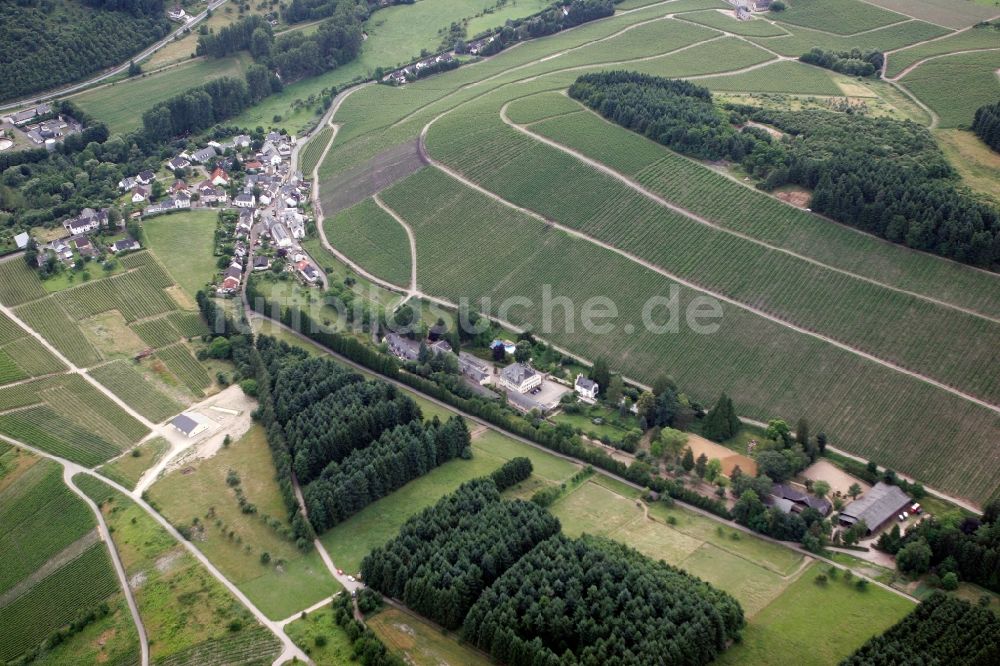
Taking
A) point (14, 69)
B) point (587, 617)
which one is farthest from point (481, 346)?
point (14, 69)

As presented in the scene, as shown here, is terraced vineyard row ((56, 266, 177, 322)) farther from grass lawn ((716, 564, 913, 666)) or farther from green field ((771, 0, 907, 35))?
green field ((771, 0, 907, 35))

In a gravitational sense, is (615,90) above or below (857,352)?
above

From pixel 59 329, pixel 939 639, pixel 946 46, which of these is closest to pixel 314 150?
pixel 59 329

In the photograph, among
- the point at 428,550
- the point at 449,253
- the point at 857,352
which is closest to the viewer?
the point at 428,550

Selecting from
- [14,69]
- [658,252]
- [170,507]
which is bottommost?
[170,507]

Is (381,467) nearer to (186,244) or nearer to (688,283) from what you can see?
(688,283)

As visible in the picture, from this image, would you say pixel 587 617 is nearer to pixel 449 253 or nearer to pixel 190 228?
pixel 449 253

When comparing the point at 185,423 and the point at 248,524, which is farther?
the point at 185,423
